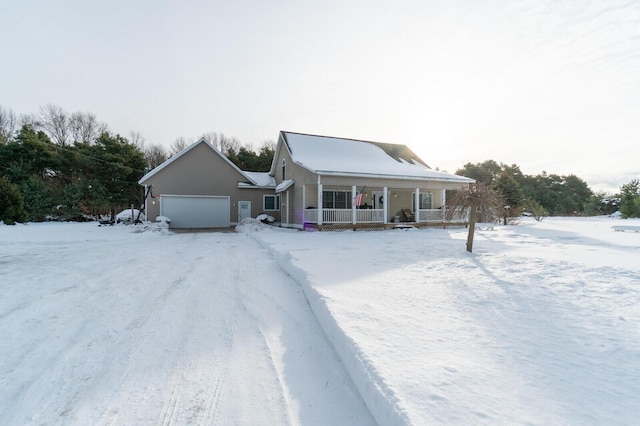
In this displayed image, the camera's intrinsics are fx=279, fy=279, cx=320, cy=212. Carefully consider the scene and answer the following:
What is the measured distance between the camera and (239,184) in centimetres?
2080

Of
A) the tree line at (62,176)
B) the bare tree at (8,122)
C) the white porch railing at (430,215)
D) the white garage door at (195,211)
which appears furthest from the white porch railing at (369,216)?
the bare tree at (8,122)

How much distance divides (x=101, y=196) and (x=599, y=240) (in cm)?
3097

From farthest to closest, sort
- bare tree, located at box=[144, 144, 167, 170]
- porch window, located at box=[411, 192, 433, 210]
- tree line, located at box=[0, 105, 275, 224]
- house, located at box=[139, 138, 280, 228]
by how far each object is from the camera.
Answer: bare tree, located at box=[144, 144, 167, 170] → tree line, located at box=[0, 105, 275, 224] → porch window, located at box=[411, 192, 433, 210] → house, located at box=[139, 138, 280, 228]

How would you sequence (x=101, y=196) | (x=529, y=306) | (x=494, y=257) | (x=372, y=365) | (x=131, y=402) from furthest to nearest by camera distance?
(x=101, y=196)
(x=494, y=257)
(x=529, y=306)
(x=372, y=365)
(x=131, y=402)

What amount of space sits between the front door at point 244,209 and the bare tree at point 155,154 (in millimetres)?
26030

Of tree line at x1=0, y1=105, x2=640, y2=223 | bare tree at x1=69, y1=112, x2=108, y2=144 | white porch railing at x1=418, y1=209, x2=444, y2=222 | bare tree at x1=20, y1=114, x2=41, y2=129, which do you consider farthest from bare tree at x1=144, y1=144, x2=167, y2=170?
white porch railing at x1=418, y1=209, x2=444, y2=222

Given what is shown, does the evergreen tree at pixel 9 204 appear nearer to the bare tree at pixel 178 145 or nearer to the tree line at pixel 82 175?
the tree line at pixel 82 175

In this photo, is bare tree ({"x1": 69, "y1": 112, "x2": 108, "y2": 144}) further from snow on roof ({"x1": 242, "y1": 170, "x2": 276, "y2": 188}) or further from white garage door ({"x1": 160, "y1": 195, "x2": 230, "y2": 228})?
snow on roof ({"x1": 242, "y1": 170, "x2": 276, "y2": 188})

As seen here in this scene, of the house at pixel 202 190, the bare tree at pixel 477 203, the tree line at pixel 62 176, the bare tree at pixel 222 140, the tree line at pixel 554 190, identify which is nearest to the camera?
the bare tree at pixel 477 203

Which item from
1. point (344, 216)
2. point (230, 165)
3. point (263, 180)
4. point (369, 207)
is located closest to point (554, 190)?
point (369, 207)

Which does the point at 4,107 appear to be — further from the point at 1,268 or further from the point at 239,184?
the point at 1,268

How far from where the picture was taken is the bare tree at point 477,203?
8484 mm

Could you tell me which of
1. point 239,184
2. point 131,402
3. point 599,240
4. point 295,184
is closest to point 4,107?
point 239,184

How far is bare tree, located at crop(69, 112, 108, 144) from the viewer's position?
113ft
